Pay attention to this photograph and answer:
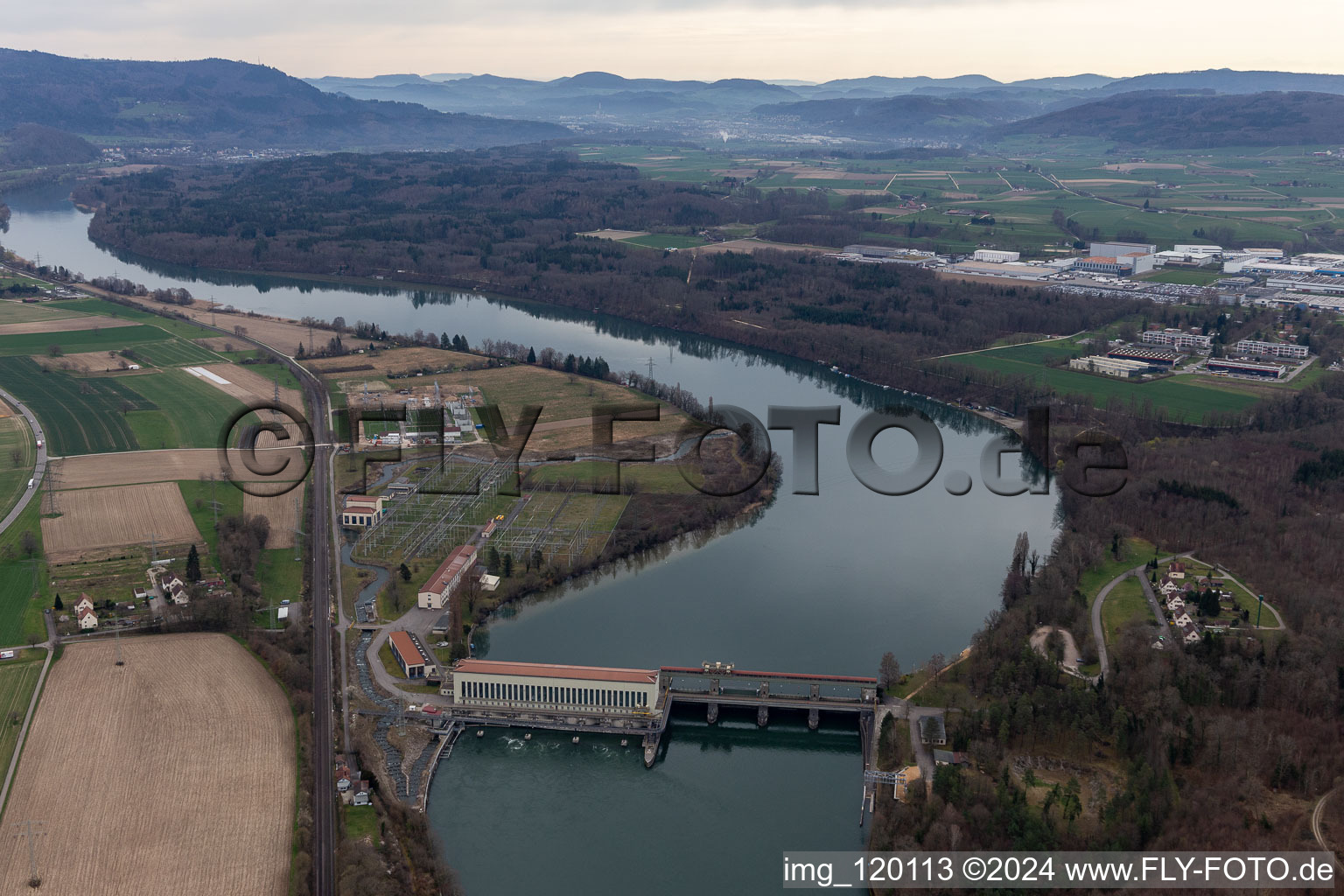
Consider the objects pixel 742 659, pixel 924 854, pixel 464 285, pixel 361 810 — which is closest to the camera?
pixel 924 854

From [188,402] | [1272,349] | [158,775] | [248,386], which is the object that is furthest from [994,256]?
[158,775]

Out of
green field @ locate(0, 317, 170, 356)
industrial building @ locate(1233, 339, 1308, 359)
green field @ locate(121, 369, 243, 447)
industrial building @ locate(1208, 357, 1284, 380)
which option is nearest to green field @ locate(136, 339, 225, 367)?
green field @ locate(0, 317, 170, 356)

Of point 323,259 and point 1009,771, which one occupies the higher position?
point 323,259

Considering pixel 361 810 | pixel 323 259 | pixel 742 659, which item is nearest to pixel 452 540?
pixel 742 659

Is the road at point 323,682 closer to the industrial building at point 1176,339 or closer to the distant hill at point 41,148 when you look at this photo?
the industrial building at point 1176,339

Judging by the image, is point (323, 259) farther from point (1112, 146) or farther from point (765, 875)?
point (1112, 146)

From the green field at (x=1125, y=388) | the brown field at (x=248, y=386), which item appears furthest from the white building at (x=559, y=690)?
the green field at (x=1125, y=388)

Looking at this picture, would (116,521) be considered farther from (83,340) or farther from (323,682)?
(83,340)

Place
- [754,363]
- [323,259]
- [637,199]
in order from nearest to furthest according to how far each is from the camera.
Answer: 1. [754,363]
2. [323,259]
3. [637,199]

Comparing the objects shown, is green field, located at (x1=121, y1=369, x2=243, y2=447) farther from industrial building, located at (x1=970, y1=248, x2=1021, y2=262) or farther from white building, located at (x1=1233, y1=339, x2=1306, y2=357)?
industrial building, located at (x1=970, y1=248, x2=1021, y2=262)
